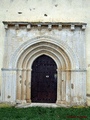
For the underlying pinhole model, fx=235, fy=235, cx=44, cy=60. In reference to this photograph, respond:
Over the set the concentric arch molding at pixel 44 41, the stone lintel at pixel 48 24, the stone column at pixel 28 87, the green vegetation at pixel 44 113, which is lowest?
the green vegetation at pixel 44 113

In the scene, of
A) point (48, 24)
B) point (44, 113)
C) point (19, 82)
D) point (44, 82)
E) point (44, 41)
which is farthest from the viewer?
point (44, 82)

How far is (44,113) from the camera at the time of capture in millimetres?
7668

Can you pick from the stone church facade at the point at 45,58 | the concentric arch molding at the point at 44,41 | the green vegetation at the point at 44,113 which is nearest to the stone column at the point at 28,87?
the stone church facade at the point at 45,58

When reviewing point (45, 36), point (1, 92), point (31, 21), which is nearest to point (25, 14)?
point (31, 21)

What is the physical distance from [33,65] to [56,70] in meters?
0.97

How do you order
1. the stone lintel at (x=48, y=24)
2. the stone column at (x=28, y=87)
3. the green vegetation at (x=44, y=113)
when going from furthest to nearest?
the stone column at (x=28, y=87) → the stone lintel at (x=48, y=24) → the green vegetation at (x=44, y=113)

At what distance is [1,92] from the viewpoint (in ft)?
29.8

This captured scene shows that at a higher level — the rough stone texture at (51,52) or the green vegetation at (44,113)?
the rough stone texture at (51,52)

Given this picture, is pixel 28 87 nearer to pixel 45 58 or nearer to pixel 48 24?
pixel 45 58

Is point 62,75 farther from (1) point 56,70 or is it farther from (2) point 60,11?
(2) point 60,11

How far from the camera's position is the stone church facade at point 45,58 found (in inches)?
356

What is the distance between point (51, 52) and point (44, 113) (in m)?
2.77

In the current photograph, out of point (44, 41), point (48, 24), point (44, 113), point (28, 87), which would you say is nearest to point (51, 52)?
point (44, 41)

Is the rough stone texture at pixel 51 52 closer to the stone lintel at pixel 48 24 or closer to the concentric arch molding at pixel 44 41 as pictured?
the concentric arch molding at pixel 44 41
